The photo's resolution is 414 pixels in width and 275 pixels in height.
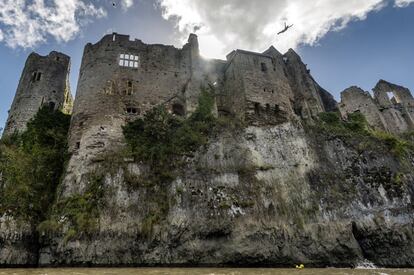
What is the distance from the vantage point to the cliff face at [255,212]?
578 inches

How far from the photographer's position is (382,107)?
3825cm

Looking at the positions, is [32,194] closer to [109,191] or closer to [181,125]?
[109,191]

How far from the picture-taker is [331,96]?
34.7m

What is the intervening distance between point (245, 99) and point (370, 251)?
1366cm

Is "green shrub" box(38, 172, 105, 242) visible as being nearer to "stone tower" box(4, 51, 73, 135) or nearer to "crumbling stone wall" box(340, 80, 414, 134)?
"stone tower" box(4, 51, 73, 135)

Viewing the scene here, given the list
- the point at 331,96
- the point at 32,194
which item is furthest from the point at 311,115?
the point at 32,194

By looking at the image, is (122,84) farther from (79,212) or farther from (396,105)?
(396,105)

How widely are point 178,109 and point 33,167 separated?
1167cm

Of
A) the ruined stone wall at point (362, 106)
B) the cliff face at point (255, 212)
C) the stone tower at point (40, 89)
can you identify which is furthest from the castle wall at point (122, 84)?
the ruined stone wall at point (362, 106)

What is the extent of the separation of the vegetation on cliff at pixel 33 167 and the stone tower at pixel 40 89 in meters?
2.91

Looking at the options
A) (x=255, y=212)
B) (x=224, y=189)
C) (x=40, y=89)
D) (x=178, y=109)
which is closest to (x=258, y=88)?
(x=178, y=109)

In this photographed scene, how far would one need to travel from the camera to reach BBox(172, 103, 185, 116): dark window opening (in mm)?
24109

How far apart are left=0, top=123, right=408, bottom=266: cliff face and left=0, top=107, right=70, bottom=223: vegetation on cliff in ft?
6.01

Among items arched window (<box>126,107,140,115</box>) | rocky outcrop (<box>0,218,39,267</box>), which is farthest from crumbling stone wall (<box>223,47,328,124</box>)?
rocky outcrop (<box>0,218,39,267</box>)
